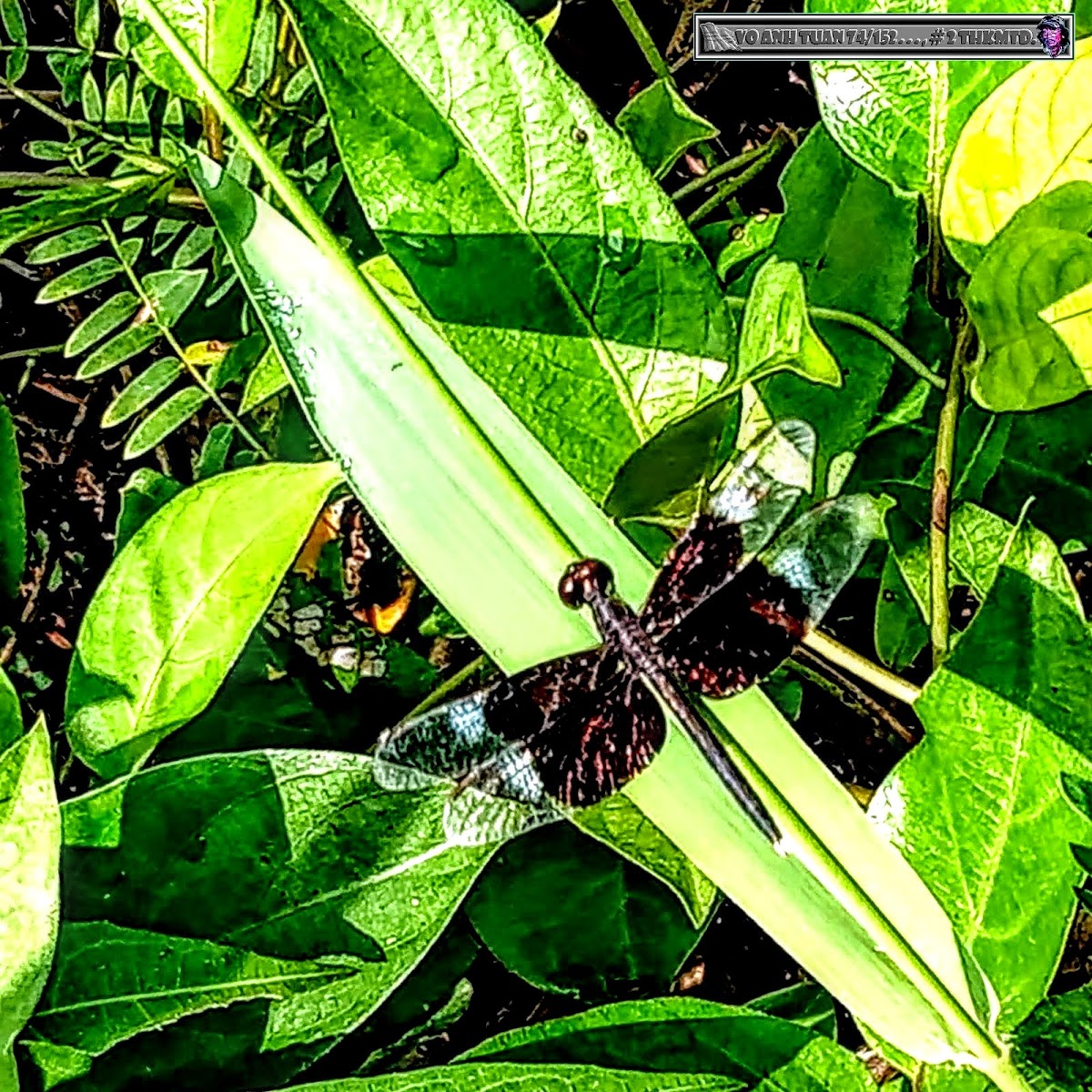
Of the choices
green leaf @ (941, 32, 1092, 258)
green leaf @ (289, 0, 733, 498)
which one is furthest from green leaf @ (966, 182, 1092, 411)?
green leaf @ (289, 0, 733, 498)

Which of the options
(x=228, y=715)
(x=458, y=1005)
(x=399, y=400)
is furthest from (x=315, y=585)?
(x=399, y=400)

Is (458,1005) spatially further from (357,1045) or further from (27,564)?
(27,564)

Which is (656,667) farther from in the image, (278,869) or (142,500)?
(142,500)

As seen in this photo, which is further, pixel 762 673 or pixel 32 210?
pixel 32 210

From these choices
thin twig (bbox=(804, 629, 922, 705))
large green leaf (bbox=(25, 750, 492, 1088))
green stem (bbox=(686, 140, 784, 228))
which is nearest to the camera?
large green leaf (bbox=(25, 750, 492, 1088))

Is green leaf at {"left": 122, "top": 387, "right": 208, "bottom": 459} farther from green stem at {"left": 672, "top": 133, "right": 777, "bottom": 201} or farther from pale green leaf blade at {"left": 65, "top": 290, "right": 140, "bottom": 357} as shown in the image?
green stem at {"left": 672, "top": 133, "right": 777, "bottom": 201}

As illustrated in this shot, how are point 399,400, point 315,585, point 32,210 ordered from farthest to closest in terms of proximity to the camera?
point 315,585 → point 32,210 → point 399,400

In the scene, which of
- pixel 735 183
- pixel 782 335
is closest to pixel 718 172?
pixel 735 183
